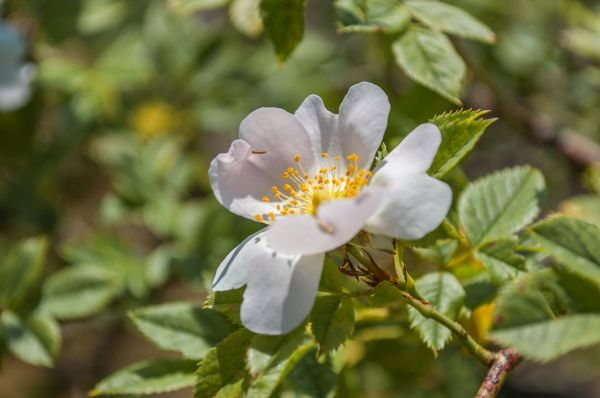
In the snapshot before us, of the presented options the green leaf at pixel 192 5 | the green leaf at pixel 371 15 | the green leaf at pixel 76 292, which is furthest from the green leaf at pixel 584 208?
the green leaf at pixel 76 292

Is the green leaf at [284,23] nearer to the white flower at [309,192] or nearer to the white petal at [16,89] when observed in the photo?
the white flower at [309,192]

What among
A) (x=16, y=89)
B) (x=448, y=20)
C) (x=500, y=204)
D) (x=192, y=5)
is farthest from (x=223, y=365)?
(x=16, y=89)

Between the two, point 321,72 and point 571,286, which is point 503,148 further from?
point 571,286

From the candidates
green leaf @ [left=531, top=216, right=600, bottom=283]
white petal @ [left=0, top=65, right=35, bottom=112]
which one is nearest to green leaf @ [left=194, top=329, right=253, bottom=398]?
green leaf @ [left=531, top=216, right=600, bottom=283]

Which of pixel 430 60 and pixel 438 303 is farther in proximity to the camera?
pixel 430 60

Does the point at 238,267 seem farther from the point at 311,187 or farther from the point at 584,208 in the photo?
the point at 584,208

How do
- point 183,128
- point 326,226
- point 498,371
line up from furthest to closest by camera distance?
1. point 183,128
2. point 498,371
3. point 326,226

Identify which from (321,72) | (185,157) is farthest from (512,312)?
(321,72)
